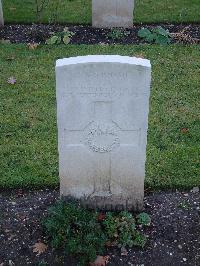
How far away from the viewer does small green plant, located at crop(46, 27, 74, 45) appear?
846 cm

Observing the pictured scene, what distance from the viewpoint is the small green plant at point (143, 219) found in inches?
183

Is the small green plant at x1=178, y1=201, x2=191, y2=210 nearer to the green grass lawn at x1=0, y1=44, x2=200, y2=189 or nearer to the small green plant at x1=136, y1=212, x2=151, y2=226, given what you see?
the green grass lawn at x1=0, y1=44, x2=200, y2=189

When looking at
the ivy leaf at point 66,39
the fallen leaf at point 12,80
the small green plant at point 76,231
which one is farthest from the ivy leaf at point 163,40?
the small green plant at point 76,231

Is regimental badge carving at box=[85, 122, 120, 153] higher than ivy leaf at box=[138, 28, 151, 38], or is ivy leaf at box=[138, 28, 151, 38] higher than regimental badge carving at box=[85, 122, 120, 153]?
ivy leaf at box=[138, 28, 151, 38]

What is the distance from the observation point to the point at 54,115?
21.1 ft

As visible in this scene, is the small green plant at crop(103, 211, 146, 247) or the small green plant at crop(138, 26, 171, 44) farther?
the small green plant at crop(138, 26, 171, 44)

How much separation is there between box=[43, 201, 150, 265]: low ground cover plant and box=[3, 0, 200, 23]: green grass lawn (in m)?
5.64

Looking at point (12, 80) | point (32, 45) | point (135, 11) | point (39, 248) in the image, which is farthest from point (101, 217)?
point (135, 11)

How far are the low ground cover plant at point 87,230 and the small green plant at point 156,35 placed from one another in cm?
455

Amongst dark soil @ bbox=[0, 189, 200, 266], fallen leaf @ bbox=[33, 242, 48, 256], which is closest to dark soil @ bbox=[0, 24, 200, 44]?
dark soil @ bbox=[0, 189, 200, 266]

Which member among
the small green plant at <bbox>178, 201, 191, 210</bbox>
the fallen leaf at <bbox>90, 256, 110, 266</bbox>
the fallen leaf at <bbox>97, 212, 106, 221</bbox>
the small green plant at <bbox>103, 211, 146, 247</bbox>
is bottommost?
the fallen leaf at <bbox>90, 256, 110, 266</bbox>

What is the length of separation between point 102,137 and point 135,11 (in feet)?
20.1

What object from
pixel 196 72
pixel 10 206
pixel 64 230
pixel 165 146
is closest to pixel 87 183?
pixel 64 230

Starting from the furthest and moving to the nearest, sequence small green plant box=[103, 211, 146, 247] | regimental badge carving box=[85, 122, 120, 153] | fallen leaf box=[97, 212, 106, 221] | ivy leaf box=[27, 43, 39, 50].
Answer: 1. ivy leaf box=[27, 43, 39, 50]
2. fallen leaf box=[97, 212, 106, 221]
3. small green plant box=[103, 211, 146, 247]
4. regimental badge carving box=[85, 122, 120, 153]
